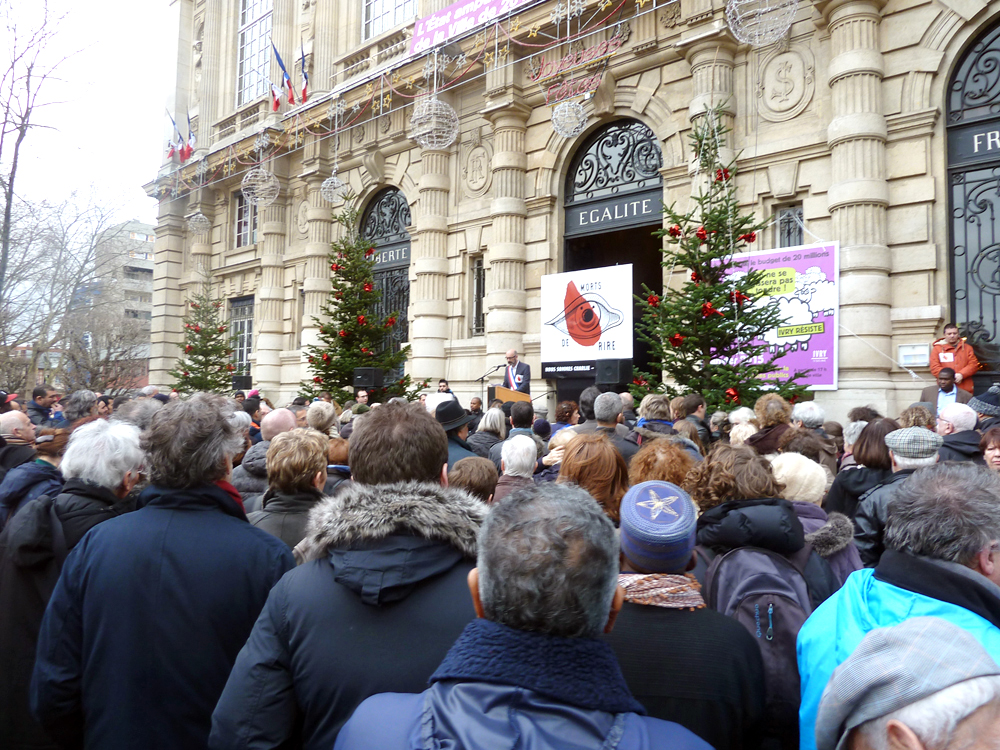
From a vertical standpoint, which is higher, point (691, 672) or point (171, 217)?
point (171, 217)

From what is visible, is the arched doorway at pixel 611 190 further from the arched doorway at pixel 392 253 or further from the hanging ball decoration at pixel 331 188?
the hanging ball decoration at pixel 331 188

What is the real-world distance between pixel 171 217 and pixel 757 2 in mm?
21922

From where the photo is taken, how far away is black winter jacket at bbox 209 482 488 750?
1922 millimetres

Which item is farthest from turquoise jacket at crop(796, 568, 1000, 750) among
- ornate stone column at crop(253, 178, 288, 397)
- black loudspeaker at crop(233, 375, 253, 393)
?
ornate stone column at crop(253, 178, 288, 397)

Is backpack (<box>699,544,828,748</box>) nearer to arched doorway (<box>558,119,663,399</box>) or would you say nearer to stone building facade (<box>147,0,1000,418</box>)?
stone building facade (<box>147,0,1000,418</box>)

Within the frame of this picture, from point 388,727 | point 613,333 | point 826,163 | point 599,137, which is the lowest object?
point 388,727

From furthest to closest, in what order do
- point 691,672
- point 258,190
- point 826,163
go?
point 258,190 → point 826,163 → point 691,672

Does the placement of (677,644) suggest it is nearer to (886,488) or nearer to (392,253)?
(886,488)

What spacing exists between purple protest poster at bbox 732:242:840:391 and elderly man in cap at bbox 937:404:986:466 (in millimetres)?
5417

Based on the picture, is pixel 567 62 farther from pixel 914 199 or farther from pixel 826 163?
pixel 914 199

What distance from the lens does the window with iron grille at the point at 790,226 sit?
12156 millimetres

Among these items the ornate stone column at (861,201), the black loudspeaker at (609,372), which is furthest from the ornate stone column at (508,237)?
the ornate stone column at (861,201)

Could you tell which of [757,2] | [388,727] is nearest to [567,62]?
[757,2]

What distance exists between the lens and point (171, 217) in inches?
1023
